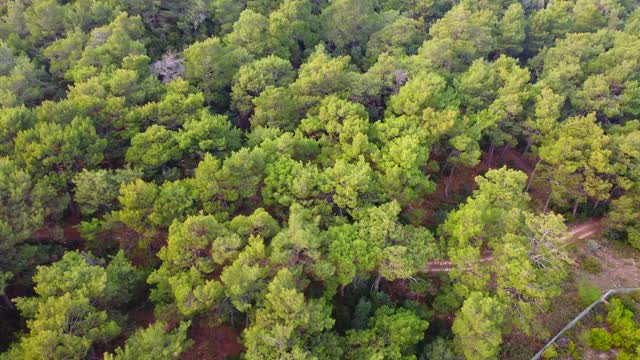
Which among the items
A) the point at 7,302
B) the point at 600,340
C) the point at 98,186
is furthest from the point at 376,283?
the point at 7,302

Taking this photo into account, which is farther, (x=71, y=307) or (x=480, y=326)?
(x=480, y=326)

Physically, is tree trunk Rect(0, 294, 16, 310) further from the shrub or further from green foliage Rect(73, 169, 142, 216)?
the shrub

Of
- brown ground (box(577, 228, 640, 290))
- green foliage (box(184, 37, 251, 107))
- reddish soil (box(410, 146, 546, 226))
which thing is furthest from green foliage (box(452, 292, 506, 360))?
green foliage (box(184, 37, 251, 107))

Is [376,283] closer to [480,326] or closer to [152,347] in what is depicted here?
[480,326]

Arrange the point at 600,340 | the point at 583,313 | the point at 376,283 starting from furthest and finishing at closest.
→ the point at 583,313 → the point at 376,283 → the point at 600,340

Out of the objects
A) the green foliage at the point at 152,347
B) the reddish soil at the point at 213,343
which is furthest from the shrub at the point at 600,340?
the green foliage at the point at 152,347

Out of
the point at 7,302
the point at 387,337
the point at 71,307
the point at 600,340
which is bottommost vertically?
the point at 600,340

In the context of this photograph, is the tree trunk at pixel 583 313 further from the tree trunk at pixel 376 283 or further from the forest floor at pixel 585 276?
the tree trunk at pixel 376 283

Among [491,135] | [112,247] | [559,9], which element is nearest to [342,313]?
[112,247]
